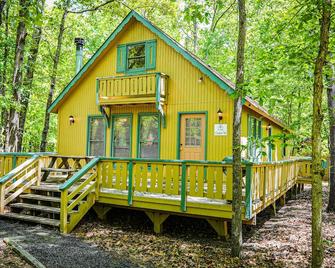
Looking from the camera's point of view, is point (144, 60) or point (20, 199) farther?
point (144, 60)

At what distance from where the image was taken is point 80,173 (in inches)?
310

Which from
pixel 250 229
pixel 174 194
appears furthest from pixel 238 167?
pixel 250 229

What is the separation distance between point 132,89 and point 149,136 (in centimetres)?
185

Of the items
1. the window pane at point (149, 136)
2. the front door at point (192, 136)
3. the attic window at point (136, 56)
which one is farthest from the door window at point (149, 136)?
the attic window at point (136, 56)

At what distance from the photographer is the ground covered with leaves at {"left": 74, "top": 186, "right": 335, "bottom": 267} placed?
19.5ft

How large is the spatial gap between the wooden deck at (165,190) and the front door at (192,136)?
109 inches

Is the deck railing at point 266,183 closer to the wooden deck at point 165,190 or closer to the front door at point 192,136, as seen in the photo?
the wooden deck at point 165,190

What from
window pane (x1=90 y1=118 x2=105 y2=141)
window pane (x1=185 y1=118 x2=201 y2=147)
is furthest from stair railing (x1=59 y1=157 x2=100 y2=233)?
window pane (x1=90 y1=118 x2=105 y2=141)

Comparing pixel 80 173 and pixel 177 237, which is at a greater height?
pixel 80 173

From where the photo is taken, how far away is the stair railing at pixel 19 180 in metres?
8.66

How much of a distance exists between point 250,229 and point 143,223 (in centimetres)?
280

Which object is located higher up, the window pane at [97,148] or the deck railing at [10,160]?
the window pane at [97,148]

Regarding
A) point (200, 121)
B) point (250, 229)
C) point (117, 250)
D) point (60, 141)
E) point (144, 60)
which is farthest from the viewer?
point (60, 141)

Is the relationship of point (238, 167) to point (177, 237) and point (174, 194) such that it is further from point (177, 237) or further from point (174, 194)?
point (177, 237)
